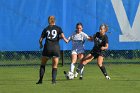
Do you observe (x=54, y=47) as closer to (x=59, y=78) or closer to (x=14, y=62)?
(x=59, y=78)

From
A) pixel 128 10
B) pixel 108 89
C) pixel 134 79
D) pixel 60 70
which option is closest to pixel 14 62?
pixel 60 70

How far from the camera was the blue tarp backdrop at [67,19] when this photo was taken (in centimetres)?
2106

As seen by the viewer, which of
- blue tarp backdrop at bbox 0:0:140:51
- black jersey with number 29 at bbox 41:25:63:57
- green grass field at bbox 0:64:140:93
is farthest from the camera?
blue tarp backdrop at bbox 0:0:140:51

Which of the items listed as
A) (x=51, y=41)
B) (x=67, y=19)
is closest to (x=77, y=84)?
(x=51, y=41)

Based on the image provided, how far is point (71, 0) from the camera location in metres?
21.5

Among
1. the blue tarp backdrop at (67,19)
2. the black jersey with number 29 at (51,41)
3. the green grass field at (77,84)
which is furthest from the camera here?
the blue tarp backdrop at (67,19)

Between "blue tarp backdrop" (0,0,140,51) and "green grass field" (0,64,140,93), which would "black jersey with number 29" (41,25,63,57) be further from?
"blue tarp backdrop" (0,0,140,51)

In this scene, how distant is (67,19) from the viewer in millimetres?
21297

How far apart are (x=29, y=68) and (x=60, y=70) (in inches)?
71.0

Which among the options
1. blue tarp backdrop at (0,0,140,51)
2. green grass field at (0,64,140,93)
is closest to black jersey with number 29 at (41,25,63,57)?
green grass field at (0,64,140,93)

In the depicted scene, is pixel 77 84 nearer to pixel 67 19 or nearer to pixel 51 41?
pixel 51 41

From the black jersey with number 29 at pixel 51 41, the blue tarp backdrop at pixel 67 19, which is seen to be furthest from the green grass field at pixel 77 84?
the blue tarp backdrop at pixel 67 19

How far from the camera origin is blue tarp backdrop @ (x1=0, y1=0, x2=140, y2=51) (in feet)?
69.1

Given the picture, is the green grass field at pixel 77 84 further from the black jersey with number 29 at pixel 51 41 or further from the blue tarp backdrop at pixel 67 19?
the blue tarp backdrop at pixel 67 19
